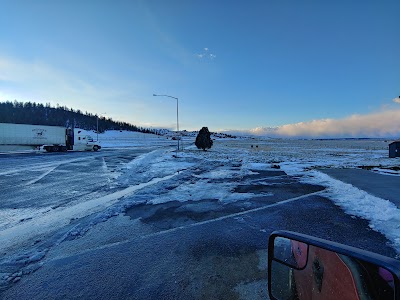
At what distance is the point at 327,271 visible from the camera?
1656 mm

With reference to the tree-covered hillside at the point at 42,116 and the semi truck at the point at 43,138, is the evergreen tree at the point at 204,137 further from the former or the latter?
the tree-covered hillside at the point at 42,116

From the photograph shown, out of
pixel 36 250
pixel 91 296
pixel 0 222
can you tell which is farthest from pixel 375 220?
pixel 0 222

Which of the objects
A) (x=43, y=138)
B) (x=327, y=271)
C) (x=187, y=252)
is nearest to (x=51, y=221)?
(x=187, y=252)

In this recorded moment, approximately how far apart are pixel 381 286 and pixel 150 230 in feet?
15.5

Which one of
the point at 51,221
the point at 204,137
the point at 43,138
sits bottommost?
the point at 51,221

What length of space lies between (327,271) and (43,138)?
42017 millimetres

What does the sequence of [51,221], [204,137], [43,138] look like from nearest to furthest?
[51,221]
[43,138]
[204,137]

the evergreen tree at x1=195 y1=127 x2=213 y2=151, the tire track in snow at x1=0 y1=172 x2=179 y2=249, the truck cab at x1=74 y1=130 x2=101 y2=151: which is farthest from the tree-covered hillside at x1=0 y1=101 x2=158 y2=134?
the tire track in snow at x1=0 y1=172 x2=179 y2=249

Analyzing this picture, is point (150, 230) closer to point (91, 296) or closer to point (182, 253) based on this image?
point (182, 253)

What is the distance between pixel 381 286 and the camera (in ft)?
4.01

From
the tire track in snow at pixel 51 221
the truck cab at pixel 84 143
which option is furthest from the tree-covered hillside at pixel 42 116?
the tire track in snow at pixel 51 221

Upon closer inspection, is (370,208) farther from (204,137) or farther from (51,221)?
(204,137)

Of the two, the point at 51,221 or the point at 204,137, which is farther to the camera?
the point at 204,137

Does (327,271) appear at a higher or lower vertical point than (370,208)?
higher
